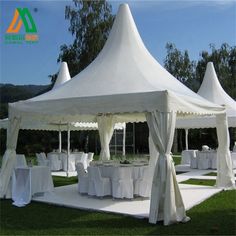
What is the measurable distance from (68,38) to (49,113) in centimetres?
1648

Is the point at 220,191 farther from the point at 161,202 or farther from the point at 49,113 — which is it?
the point at 49,113

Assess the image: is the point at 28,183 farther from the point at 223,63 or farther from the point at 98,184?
the point at 223,63

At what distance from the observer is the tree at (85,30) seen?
22.4 m

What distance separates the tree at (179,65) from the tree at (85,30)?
6069 mm

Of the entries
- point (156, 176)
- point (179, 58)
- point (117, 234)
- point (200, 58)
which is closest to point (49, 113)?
point (156, 176)

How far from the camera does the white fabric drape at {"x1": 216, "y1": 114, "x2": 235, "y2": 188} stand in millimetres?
10000

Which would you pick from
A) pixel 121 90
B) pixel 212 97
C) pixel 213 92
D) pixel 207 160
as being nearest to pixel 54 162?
pixel 207 160

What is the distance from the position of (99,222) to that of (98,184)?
1.97m

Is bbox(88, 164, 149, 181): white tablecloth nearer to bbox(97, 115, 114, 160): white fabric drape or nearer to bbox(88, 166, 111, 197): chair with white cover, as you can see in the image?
bbox(88, 166, 111, 197): chair with white cover

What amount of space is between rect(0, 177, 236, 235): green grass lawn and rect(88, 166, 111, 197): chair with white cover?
1021mm

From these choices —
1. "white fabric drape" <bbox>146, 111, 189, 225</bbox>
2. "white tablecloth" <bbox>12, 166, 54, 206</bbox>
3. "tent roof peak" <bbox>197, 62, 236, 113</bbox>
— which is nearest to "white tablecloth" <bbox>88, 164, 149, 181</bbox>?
"white tablecloth" <bbox>12, 166, 54, 206</bbox>

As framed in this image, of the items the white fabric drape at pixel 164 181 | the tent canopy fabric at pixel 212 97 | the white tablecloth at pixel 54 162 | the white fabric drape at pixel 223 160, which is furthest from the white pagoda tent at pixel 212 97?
the white fabric drape at pixel 164 181

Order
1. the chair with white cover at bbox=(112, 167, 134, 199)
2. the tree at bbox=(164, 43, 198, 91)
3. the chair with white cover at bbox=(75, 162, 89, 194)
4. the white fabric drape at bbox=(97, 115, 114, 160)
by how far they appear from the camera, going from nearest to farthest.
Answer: the chair with white cover at bbox=(112, 167, 134, 199) → the chair with white cover at bbox=(75, 162, 89, 194) → the white fabric drape at bbox=(97, 115, 114, 160) → the tree at bbox=(164, 43, 198, 91)

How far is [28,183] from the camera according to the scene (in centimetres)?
857
